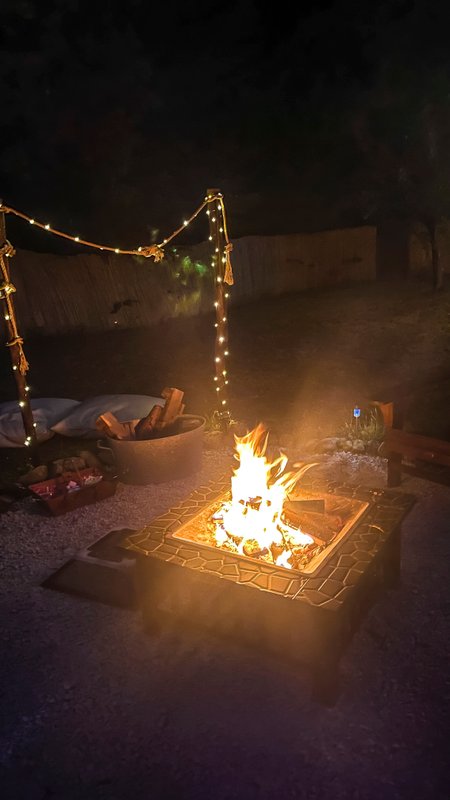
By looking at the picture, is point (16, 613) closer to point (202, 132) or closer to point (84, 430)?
point (84, 430)

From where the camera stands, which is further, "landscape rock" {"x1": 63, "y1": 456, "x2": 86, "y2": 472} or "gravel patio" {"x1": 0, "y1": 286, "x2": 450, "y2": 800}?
→ "landscape rock" {"x1": 63, "y1": 456, "x2": 86, "y2": 472}

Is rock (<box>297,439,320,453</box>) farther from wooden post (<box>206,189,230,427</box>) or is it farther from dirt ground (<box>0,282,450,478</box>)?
wooden post (<box>206,189,230,427</box>)

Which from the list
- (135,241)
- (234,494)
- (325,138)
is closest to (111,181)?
(135,241)

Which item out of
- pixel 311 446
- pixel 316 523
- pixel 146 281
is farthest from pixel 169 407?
pixel 146 281

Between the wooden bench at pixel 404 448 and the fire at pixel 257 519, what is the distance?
1685mm

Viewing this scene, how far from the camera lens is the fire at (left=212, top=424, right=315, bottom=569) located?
4.29 metres

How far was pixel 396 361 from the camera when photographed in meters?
11.5

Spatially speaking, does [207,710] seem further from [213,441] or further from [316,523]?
[213,441]

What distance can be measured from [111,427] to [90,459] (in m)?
0.71

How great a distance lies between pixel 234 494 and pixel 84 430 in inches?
141

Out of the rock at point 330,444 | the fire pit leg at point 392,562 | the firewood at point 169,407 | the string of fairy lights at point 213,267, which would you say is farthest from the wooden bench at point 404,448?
the string of fairy lights at point 213,267

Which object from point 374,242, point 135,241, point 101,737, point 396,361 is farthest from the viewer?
point 135,241

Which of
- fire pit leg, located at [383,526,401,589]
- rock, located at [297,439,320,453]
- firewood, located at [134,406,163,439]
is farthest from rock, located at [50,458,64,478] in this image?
fire pit leg, located at [383,526,401,589]

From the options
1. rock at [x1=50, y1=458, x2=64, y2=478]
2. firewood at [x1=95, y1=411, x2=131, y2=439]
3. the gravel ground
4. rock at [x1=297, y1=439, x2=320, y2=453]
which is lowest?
the gravel ground
